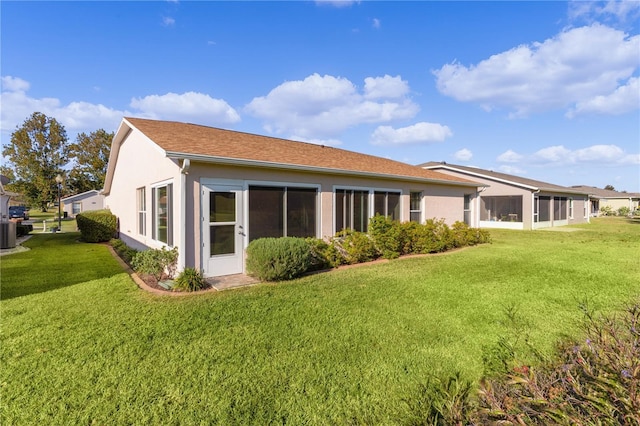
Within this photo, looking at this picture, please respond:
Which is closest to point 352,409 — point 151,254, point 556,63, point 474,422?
point 474,422

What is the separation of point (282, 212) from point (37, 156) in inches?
2015

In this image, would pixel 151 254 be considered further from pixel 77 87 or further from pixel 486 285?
pixel 77 87

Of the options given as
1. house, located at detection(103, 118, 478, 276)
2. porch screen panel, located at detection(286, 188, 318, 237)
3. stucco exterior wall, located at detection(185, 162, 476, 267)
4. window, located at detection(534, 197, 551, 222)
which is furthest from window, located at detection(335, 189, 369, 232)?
window, located at detection(534, 197, 551, 222)

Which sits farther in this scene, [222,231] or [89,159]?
[89,159]

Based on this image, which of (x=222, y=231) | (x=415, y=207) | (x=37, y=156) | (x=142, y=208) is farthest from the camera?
(x=37, y=156)

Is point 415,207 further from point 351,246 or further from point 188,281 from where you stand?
point 188,281

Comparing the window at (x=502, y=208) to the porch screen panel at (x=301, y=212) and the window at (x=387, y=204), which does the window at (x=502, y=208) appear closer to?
the window at (x=387, y=204)

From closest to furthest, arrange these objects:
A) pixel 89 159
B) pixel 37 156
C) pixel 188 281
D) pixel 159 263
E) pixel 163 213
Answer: pixel 188 281 → pixel 159 263 → pixel 163 213 → pixel 37 156 → pixel 89 159

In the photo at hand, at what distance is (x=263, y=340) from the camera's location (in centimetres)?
402

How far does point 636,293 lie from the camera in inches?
237

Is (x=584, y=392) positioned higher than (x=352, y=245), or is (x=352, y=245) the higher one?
(x=352, y=245)

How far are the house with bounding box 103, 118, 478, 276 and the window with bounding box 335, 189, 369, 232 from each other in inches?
1.3

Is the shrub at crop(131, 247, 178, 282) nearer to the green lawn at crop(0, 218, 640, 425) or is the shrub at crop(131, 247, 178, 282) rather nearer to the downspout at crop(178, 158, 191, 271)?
the downspout at crop(178, 158, 191, 271)

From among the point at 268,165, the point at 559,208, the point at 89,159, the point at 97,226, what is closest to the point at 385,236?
the point at 268,165
